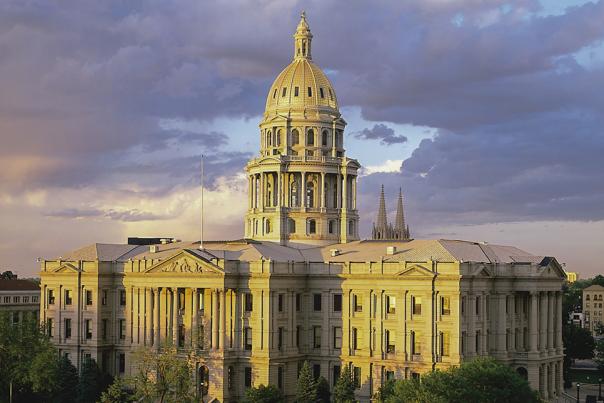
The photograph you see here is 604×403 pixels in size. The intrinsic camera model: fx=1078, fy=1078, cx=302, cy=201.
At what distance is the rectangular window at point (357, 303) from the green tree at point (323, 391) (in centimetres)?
866

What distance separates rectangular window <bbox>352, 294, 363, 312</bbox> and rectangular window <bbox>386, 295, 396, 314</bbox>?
3982mm

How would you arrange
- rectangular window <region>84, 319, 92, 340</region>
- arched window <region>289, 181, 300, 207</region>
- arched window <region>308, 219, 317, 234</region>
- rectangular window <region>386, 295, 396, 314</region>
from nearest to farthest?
rectangular window <region>386, 295, 396, 314</region> < rectangular window <region>84, 319, 92, 340</region> < arched window <region>308, 219, 317, 234</region> < arched window <region>289, 181, 300, 207</region>

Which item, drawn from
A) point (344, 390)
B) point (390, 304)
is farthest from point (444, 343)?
point (344, 390)

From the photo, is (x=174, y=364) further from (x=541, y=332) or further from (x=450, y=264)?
(x=541, y=332)

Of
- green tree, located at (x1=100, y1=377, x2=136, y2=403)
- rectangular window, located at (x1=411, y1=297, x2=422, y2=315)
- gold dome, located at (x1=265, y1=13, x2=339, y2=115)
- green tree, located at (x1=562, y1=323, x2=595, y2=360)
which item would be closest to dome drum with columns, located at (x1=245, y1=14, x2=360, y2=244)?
gold dome, located at (x1=265, y1=13, x2=339, y2=115)

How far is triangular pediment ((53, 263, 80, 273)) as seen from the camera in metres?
133

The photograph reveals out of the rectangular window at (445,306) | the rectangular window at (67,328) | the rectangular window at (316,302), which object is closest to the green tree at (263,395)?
the rectangular window at (316,302)

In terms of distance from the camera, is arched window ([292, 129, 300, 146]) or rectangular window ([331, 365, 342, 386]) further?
arched window ([292, 129, 300, 146])

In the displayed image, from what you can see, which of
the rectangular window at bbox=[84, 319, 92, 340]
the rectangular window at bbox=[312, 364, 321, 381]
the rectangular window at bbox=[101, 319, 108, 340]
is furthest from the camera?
the rectangular window at bbox=[84, 319, 92, 340]

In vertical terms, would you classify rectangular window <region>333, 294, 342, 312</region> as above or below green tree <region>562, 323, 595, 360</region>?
above

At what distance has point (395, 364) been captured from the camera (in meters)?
115

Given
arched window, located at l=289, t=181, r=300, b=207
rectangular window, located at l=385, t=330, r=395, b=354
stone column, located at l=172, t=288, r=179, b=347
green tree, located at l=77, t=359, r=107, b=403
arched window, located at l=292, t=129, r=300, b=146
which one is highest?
arched window, located at l=292, t=129, r=300, b=146

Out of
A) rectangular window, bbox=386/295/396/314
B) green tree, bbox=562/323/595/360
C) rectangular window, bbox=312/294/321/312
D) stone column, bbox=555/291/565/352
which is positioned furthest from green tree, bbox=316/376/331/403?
green tree, bbox=562/323/595/360

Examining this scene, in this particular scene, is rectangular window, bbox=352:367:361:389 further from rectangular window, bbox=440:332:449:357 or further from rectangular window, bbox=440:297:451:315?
rectangular window, bbox=440:297:451:315
